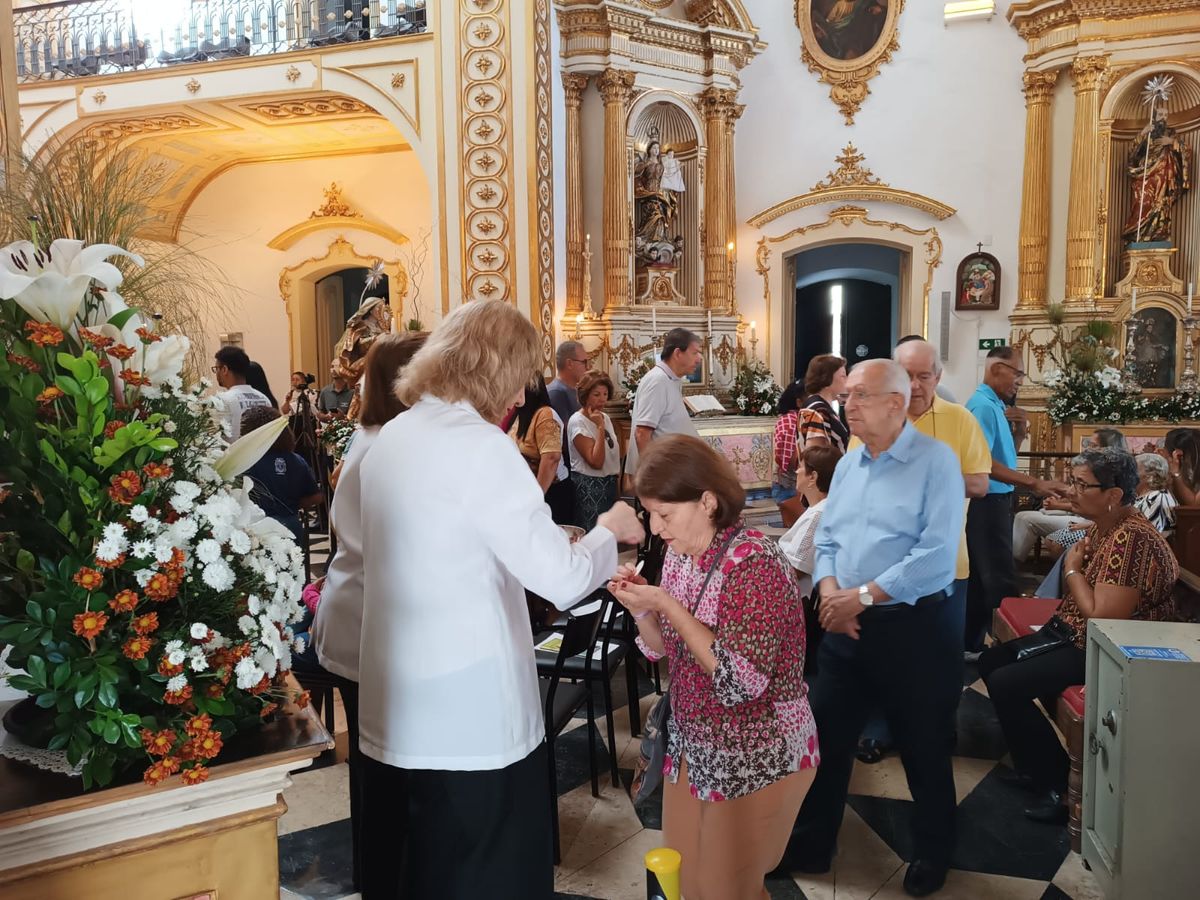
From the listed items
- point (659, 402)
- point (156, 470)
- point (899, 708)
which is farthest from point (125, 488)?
point (659, 402)

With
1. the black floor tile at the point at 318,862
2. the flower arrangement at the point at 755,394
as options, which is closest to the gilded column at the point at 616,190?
the flower arrangement at the point at 755,394

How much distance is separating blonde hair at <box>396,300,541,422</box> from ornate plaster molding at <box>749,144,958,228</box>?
10.2 meters

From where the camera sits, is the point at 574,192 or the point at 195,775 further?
the point at 574,192

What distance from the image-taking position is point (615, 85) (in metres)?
10.0

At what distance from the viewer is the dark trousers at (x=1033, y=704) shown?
123 inches

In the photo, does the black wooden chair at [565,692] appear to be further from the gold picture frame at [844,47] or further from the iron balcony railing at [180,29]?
the gold picture frame at [844,47]

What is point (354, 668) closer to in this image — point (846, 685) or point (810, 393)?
point (846, 685)

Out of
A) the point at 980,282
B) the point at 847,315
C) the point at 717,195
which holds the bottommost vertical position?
the point at 847,315

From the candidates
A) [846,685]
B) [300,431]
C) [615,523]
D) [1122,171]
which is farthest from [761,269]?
[615,523]

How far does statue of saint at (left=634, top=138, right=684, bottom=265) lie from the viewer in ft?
34.9

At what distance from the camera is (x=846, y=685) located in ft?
9.00

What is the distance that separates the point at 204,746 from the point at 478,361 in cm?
88

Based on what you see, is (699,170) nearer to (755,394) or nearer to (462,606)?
(755,394)

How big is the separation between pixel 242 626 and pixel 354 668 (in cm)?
105
